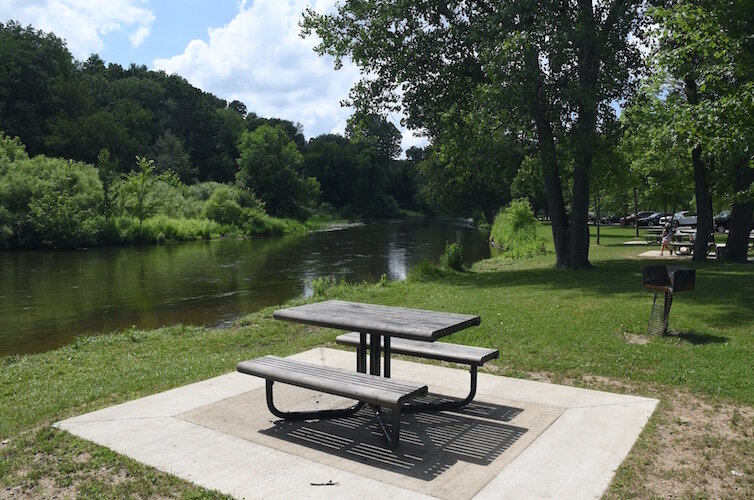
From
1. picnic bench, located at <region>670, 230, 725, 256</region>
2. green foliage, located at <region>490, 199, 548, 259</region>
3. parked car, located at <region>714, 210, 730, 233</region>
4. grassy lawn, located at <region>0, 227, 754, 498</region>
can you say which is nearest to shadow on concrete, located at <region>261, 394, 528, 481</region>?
grassy lawn, located at <region>0, 227, 754, 498</region>

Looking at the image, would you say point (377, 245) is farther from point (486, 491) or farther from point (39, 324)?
point (486, 491)

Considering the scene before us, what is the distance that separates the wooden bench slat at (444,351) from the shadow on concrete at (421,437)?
0.50 metres

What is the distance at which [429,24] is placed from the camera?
59.4 feet

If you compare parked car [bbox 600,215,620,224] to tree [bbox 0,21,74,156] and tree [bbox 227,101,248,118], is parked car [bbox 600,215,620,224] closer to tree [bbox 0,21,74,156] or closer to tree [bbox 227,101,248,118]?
tree [bbox 0,21,74,156]

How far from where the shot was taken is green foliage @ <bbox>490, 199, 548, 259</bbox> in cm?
2820

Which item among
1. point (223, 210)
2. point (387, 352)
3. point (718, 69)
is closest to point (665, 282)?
point (718, 69)

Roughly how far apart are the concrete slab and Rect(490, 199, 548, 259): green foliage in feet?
71.4

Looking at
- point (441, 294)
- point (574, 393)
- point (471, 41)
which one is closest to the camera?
point (574, 393)

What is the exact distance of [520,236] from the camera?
3269cm

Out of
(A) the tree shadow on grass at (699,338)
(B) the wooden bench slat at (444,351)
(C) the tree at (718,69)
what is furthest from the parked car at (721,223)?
(B) the wooden bench slat at (444,351)

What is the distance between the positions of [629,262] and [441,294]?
27.7 ft

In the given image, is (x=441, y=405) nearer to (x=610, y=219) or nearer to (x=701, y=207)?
(x=701, y=207)

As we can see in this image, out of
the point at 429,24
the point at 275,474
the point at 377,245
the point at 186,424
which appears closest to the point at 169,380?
the point at 186,424

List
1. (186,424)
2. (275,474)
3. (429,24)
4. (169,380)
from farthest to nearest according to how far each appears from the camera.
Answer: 1. (429,24)
2. (169,380)
3. (186,424)
4. (275,474)
